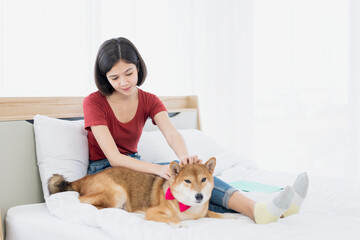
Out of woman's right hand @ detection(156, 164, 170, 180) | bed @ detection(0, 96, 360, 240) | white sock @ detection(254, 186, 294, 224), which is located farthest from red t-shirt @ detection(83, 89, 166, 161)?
white sock @ detection(254, 186, 294, 224)

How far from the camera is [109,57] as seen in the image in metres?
1.97

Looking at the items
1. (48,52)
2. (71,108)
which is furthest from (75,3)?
(71,108)

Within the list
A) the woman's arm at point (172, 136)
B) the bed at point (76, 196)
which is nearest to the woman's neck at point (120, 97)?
the woman's arm at point (172, 136)

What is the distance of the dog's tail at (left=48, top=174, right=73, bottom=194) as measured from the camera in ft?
6.25

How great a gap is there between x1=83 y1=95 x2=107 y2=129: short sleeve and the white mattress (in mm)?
360

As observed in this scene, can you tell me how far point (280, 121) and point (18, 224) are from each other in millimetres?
3028

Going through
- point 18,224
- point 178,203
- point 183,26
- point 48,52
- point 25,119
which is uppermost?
point 183,26

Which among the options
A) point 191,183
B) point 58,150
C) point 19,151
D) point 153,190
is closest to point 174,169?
point 191,183

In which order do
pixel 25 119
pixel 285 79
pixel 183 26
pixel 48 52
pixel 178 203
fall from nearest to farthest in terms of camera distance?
pixel 178 203 → pixel 25 119 → pixel 48 52 → pixel 183 26 → pixel 285 79

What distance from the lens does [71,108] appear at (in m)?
2.52

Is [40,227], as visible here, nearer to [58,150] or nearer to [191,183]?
[58,150]

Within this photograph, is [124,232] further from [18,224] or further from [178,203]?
[18,224]

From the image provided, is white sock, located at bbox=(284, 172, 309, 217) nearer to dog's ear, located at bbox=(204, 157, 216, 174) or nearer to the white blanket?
the white blanket

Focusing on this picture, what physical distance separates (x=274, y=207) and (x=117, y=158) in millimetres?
767
